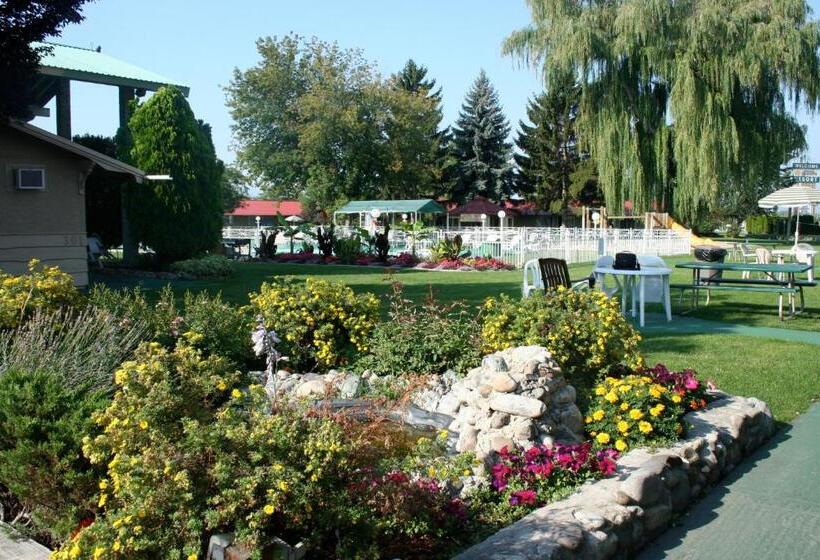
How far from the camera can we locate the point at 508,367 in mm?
5281

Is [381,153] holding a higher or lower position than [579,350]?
higher

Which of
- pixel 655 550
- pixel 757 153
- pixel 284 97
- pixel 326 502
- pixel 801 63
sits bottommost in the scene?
pixel 655 550

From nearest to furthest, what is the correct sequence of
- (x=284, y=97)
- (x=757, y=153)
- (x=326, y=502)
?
(x=326, y=502) < (x=757, y=153) < (x=284, y=97)

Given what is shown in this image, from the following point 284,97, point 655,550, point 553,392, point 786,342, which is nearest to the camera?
point 655,550

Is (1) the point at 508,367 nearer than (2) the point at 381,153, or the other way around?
(1) the point at 508,367

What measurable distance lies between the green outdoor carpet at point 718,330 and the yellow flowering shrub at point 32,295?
718cm

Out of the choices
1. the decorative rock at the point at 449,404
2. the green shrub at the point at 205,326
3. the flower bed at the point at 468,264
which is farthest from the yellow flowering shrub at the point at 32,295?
the flower bed at the point at 468,264

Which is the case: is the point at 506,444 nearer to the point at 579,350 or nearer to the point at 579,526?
the point at 579,526

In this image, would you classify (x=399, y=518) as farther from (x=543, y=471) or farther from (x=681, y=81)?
(x=681, y=81)

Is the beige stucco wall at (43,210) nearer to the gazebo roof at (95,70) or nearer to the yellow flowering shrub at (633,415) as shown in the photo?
the gazebo roof at (95,70)

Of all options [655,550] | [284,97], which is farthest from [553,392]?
[284,97]

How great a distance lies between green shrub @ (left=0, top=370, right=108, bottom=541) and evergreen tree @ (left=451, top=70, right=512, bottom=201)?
177 feet

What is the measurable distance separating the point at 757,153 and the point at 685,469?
23.7 meters

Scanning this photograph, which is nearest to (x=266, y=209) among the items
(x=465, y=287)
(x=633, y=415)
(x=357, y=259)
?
(x=357, y=259)
